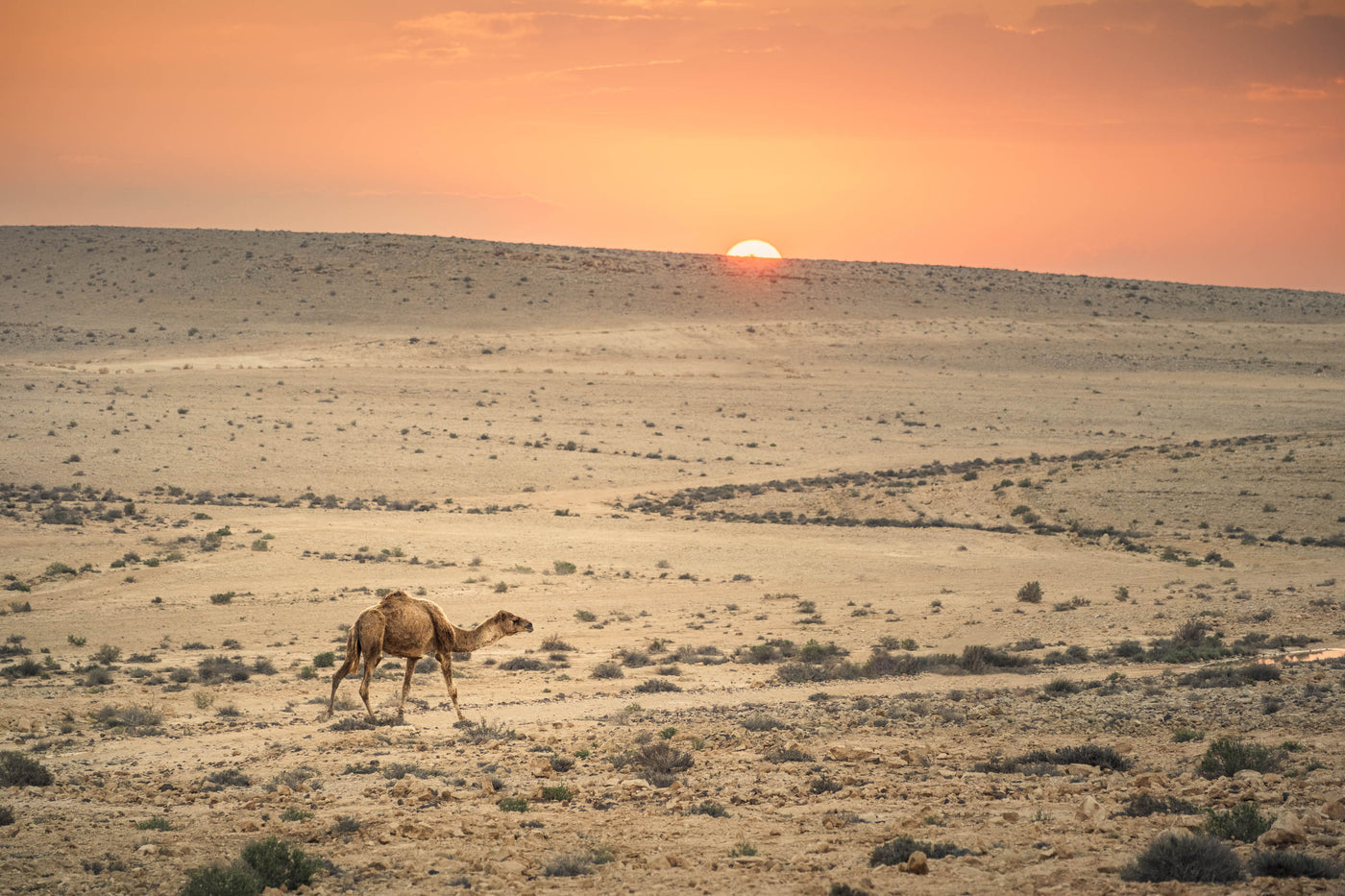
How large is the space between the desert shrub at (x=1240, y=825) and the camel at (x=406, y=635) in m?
8.81

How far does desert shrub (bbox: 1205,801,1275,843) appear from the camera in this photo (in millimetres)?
8891

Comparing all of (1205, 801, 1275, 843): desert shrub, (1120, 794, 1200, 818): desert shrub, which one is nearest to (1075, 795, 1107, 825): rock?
(1120, 794, 1200, 818): desert shrub

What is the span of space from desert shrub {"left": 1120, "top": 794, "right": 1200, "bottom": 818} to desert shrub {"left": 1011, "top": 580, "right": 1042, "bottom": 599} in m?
17.1

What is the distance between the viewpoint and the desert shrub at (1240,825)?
889 cm

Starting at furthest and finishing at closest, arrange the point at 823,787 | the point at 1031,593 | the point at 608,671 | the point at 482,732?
the point at 1031,593
the point at 608,671
the point at 482,732
the point at 823,787

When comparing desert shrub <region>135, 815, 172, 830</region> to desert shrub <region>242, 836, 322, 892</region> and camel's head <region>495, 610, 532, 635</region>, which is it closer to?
desert shrub <region>242, 836, 322, 892</region>

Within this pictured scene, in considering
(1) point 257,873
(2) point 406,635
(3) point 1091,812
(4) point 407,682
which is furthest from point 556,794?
(3) point 1091,812

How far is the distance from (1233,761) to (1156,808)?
1.75m

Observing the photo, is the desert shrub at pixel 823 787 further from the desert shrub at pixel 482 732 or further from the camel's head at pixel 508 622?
the camel's head at pixel 508 622

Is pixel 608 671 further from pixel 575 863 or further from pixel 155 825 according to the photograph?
pixel 575 863

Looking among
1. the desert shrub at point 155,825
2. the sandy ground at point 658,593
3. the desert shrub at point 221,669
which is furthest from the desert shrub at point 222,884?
the desert shrub at point 221,669


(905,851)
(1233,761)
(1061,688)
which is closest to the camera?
(905,851)

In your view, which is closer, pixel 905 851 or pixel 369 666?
pixel 905 851

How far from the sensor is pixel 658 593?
94.2 feet
